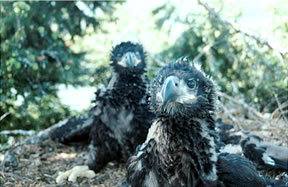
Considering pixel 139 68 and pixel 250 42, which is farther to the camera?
pixel 250 42

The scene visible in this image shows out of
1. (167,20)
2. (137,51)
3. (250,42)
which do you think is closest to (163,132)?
(137,51)

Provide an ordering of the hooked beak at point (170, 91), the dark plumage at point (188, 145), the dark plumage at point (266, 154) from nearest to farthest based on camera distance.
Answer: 1. the hooked beak at point (170, 91)
2. the dark plumage at point (188, 145)
3. the dark plumage at point (266, 154)

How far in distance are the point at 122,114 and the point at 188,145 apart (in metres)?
1.66

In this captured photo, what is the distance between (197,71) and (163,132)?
1.87 ft

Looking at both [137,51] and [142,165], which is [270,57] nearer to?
[137,51]

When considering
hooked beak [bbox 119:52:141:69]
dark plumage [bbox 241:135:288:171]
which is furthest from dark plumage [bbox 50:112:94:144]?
dark plumage [bbox 241:135:288:171]

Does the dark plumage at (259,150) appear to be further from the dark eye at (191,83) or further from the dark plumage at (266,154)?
the dark eye at (191,83)

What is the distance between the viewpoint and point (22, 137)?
521 cm

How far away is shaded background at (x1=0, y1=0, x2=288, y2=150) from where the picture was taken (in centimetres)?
477

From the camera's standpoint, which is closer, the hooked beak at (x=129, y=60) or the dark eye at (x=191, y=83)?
the dark eye at (x=191, y=83)

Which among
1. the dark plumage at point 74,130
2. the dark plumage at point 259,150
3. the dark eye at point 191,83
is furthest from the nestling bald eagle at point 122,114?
the dark eye at point 191,83

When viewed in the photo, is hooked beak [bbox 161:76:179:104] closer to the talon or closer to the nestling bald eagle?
the nestling bald eagle

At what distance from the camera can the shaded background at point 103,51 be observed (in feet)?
15.6

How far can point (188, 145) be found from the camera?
215 cm
